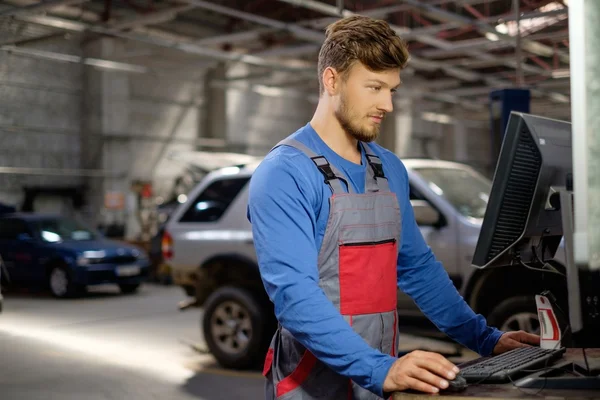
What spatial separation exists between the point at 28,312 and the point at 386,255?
34.1 feet

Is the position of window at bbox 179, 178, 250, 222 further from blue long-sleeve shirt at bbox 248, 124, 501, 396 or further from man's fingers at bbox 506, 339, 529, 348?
man's fingers at bbox 506, 339, 529, 348

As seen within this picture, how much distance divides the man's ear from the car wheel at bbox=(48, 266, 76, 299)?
39.0ft

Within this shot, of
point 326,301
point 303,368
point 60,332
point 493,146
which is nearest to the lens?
point 326,301

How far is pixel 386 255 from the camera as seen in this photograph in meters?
2.31

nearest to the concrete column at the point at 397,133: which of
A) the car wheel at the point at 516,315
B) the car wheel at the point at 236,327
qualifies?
the car wheel at the point at 236,327

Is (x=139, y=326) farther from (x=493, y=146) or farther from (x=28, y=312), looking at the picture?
(x=493, y=146)

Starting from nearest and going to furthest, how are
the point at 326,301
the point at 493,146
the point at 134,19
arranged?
the point at 326,301, the point at 493,146, the point at 134,19

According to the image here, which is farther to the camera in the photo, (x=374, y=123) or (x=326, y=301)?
(x=374, y=123)

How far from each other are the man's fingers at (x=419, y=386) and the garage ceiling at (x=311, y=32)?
6773 millimetres

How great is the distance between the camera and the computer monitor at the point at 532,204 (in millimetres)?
2059

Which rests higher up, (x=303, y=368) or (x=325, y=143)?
(x=325, y=143)

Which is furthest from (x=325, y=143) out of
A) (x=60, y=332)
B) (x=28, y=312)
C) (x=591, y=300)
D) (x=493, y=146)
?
(x=28, y=312)

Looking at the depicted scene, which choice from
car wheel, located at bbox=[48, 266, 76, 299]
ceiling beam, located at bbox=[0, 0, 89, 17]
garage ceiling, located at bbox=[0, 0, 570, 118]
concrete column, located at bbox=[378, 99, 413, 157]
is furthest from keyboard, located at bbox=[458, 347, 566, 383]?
concrete column, located at bbox=[378, 99, 413, 157]

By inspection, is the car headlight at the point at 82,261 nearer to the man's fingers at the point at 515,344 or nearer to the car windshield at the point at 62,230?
the car windshield at the point at 62,230
